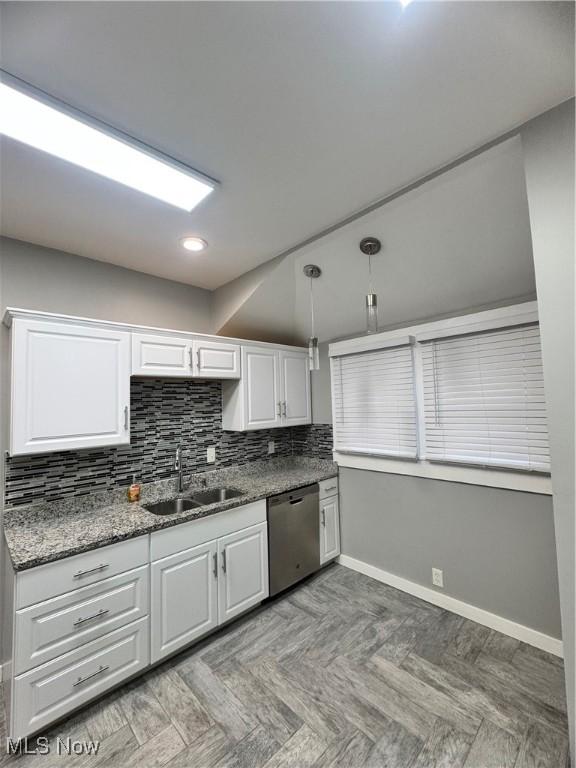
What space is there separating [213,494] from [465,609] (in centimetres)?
203

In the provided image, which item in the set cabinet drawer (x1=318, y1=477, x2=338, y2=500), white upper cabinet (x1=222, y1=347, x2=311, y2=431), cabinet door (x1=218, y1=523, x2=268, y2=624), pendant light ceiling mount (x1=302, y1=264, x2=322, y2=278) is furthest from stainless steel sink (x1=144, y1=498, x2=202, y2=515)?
pendant light ceiling mount (x1=302, y1=264, x2=322, y2=278)

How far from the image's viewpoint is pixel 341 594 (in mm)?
2699

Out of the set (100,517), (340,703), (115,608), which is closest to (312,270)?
(100,517)

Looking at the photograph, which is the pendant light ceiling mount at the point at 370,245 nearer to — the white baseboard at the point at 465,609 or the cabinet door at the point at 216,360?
the cabinet door at the point at 216,360

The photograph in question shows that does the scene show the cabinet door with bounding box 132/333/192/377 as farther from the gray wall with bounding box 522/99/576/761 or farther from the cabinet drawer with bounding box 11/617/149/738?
the gray wall with bounding box 522/99/576/761

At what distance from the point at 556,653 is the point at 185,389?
301 cm

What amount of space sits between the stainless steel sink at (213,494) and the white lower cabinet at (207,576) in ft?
1.15

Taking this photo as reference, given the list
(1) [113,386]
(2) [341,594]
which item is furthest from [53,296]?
(2) [341,594]

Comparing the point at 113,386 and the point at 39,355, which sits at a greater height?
the point at 39,355

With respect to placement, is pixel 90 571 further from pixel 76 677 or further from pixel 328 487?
pixel 328 487

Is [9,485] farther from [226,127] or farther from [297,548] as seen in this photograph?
[226,127]

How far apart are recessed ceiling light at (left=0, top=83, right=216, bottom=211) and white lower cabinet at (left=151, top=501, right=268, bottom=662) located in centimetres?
185

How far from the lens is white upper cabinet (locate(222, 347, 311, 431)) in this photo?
2908mm

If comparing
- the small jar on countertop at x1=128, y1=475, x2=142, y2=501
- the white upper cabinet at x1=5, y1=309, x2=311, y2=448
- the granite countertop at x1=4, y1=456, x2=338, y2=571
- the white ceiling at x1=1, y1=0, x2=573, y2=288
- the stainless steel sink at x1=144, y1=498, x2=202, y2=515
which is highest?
the white ceiling at x1=1, y1=0, x2=573, y2=288
